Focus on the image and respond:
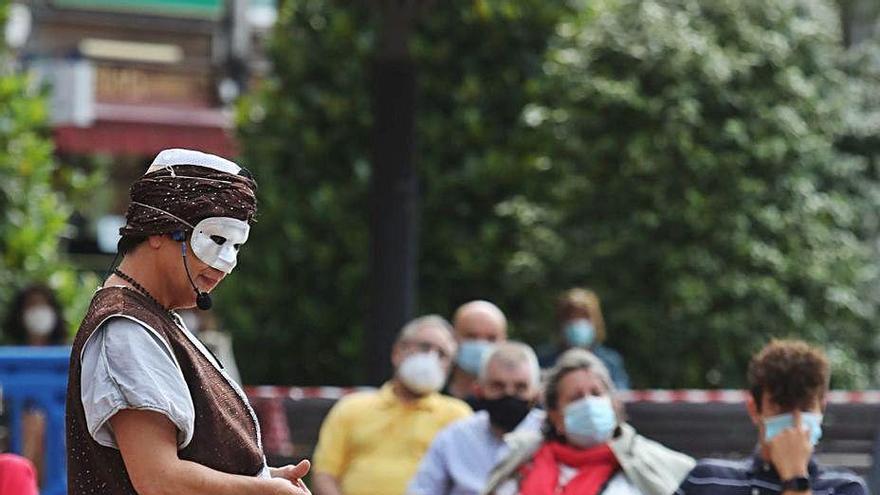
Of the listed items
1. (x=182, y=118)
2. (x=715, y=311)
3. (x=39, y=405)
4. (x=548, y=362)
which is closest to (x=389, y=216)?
(x=548, y=362)

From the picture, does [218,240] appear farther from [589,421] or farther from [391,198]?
[391,198]

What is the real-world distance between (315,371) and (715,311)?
3.21 m

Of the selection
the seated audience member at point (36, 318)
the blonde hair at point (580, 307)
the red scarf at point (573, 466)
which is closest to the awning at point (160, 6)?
the seated audience member at point (36, 318)

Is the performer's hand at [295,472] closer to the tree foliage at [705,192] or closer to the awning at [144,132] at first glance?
the tree foliage at [705,192]

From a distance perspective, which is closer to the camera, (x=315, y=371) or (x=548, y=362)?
(x=548, y=362)

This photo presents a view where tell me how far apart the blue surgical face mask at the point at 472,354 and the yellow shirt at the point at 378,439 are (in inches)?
36.8

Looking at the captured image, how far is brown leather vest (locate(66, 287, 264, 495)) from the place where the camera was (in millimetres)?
3539

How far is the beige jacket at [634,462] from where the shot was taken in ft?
21.5

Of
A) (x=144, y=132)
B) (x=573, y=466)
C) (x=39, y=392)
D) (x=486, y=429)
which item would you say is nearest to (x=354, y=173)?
(x=39, y=392)

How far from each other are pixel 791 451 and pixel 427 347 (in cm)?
327

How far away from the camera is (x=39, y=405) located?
27.5 ft

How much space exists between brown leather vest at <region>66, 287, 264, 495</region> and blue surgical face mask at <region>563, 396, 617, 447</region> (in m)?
3.18

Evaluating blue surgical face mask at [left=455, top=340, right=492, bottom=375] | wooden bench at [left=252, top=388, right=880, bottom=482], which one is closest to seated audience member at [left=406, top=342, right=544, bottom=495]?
blue surgical face mask at [left=455, top=340, right=492, bottom=375]

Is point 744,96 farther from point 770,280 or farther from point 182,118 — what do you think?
point 182,118
